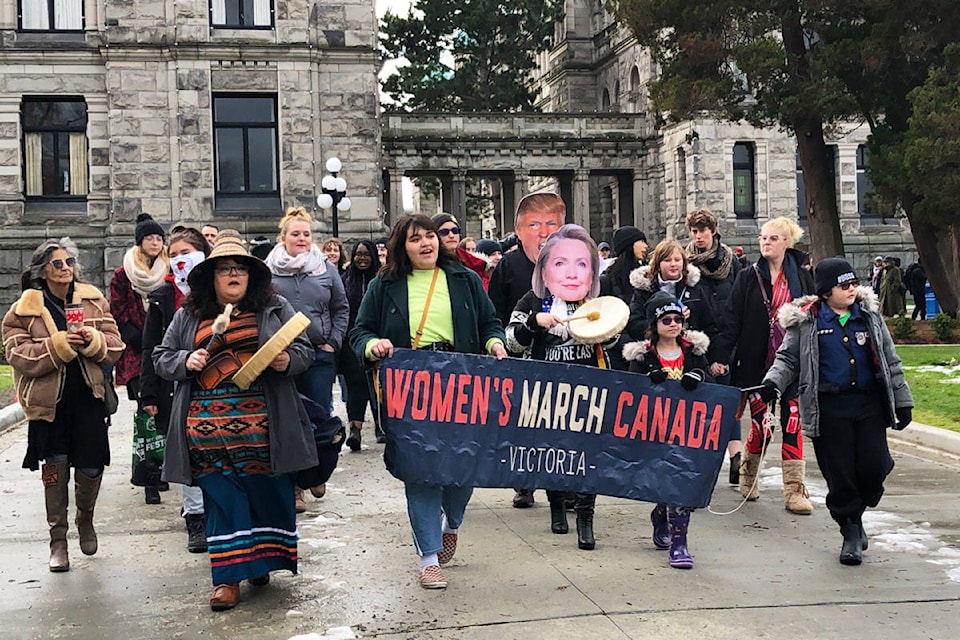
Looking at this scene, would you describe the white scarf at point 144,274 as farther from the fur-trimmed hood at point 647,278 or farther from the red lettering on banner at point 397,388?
the fur-trimmed hood at point 647,278

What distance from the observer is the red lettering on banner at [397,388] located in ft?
21.4

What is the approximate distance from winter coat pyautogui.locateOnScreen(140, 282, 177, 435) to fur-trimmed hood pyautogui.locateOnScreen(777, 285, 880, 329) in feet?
12.8

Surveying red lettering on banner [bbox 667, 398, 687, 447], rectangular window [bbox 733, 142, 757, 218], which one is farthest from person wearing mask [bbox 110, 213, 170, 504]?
rectangular window [bbox 733, 142, 757, 218]

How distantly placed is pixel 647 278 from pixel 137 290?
146 inches

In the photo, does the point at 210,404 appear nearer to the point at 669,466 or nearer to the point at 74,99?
the point at 669,466

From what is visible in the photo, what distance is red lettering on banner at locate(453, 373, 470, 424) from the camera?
6613 millimetres

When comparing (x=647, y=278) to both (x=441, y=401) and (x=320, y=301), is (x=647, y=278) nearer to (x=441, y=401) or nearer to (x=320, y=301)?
(x=320, y=301)

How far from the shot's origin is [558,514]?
310 inches

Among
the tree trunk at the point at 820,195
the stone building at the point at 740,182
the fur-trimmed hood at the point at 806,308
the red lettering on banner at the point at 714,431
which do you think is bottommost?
the red lettering on banner at the point at 714,431

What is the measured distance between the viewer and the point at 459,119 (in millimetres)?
41469

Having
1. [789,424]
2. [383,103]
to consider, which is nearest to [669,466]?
[789,424]

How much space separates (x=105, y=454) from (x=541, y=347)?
2.74 meters

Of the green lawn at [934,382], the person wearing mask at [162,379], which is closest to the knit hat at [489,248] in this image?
the green lawn at [934,382]

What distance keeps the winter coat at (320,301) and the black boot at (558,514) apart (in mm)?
2123
